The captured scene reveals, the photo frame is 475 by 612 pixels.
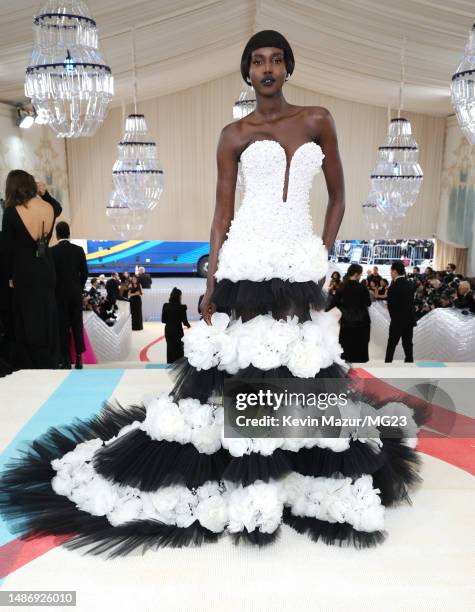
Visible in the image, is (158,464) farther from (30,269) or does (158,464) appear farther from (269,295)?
(30,269)

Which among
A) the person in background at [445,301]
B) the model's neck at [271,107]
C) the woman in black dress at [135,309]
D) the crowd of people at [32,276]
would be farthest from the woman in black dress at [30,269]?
the woman in black dress at [135,309]

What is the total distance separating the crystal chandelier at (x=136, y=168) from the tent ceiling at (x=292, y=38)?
2.52 ft

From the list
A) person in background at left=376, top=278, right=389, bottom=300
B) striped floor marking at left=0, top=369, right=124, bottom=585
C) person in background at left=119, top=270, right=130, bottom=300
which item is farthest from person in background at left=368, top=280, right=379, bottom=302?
striped floor marking at left=0, top=369, right=124, bottom=585

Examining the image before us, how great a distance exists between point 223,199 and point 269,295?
397 mm

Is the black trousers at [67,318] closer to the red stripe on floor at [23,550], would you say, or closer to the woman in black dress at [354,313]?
the woman in black dress at [354,313]

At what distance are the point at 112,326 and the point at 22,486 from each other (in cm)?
533

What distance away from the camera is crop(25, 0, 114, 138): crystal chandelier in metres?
3.78

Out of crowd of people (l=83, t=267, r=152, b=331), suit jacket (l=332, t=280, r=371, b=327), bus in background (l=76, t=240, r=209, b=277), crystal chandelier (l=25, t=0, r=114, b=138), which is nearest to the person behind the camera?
crystal chandelier (l=25, t=0, r=114, b=138)

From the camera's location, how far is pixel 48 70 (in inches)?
157

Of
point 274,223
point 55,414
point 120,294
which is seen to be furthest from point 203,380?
point 120,294

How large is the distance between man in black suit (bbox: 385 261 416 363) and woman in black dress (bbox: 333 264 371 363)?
1.36 ft

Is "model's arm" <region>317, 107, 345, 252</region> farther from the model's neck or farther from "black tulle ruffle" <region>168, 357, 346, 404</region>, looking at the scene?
"black tulle ruffle" <region>168, 357, 346, 404</region>

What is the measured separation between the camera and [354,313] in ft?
16.7

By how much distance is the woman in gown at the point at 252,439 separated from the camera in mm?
1755
